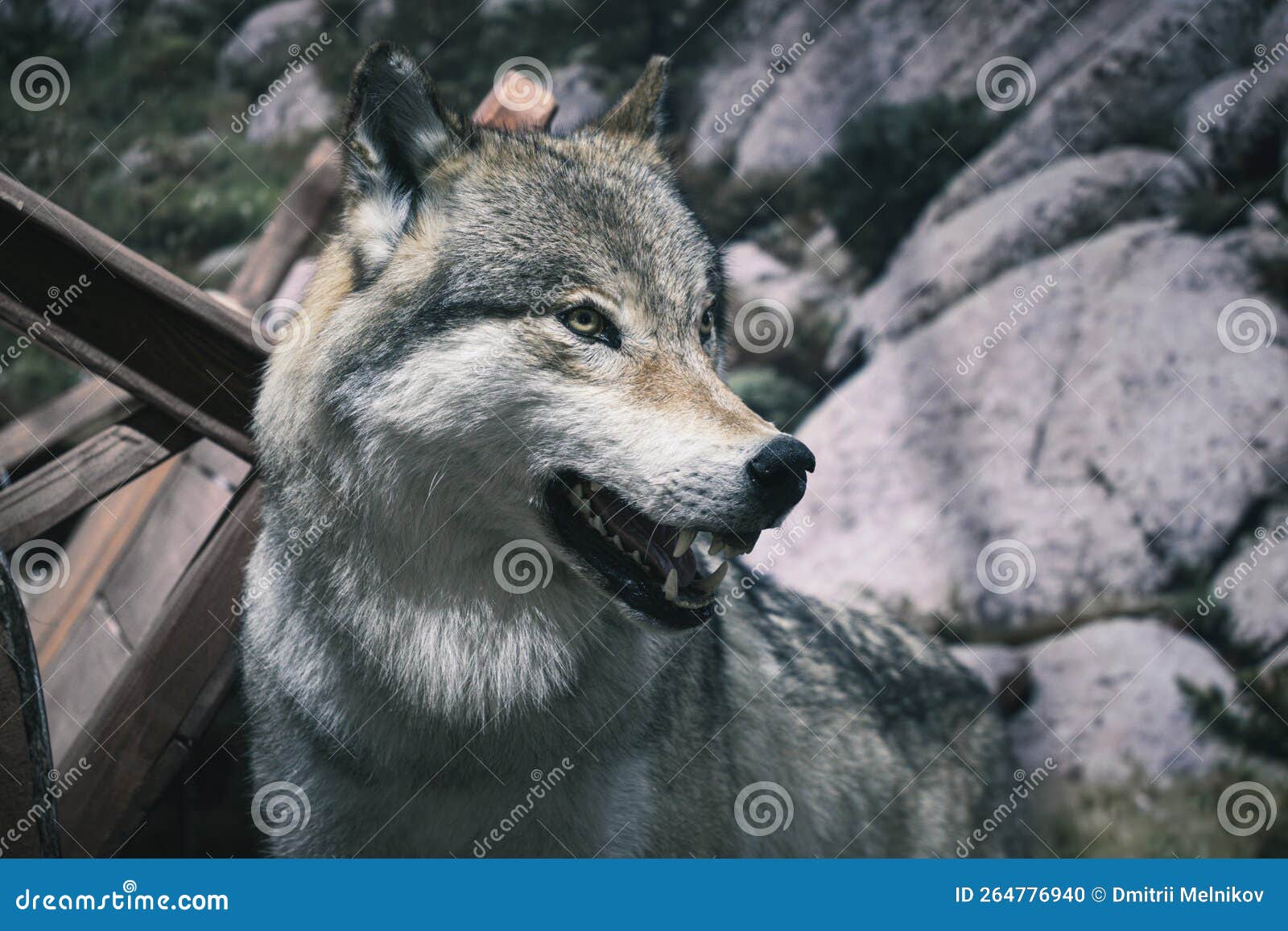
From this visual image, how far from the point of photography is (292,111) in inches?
265

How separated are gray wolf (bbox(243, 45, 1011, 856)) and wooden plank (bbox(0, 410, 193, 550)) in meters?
0.51

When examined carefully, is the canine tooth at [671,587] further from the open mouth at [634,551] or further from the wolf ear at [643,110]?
the wolf ear at [643,110]

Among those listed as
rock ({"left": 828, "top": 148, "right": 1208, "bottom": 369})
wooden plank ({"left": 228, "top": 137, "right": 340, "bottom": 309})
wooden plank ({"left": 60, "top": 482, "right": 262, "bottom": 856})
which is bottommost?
wooden plank ({"left": 60, "top": 482, "right": 262, "bottom": 856})

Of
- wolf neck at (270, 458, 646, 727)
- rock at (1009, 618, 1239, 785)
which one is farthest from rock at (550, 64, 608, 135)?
wolf neck at (270, 458, 646, 727)

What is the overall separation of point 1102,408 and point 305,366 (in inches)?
169

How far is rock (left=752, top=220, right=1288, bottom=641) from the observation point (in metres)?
4.71

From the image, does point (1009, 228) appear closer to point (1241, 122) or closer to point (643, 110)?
point (1241, 122)

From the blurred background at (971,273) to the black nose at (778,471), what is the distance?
2.40 metres

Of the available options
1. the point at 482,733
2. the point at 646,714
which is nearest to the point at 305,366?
the point at 482,733

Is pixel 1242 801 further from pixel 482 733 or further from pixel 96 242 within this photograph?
pixel 96 242

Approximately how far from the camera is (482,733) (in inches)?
88.0

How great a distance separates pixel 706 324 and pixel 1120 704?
3470 millimetres

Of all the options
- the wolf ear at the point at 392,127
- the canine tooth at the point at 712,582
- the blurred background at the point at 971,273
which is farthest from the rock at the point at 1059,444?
the wolf ear at the point at 392,127

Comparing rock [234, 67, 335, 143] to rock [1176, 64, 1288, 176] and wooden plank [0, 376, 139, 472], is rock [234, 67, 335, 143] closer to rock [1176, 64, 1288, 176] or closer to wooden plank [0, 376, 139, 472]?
wooden plank [0, 376, 139, 472]
